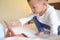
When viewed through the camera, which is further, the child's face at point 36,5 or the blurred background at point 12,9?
the blurred background at point 12,9

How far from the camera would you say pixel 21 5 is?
7.02 ft

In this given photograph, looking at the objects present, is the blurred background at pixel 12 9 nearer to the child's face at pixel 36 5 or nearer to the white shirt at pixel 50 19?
the white shirt at pixel 50 19

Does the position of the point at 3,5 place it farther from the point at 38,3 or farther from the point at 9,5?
the point at 38,3

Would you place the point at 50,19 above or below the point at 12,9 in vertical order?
below

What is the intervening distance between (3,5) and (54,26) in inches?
52.0

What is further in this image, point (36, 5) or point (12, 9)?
point (12, 9)

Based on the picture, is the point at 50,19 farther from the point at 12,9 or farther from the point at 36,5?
the point at 12,9

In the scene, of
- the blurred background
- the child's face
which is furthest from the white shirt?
the blurred background

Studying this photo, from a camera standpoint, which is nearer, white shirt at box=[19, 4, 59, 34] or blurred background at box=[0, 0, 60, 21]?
white shirt at box=[19, 4, 59, 34]

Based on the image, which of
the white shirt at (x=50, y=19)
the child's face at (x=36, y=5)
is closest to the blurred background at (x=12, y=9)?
the white shirt at (x=50, y=19)

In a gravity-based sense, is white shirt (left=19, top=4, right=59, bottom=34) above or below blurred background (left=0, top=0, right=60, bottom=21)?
below

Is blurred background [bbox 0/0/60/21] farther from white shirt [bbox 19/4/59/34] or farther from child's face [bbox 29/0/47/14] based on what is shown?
child's face [bbox 29/0/47/14]

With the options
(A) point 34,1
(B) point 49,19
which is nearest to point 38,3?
(A) point 34,1

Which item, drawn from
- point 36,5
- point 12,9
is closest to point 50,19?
point 36,5
